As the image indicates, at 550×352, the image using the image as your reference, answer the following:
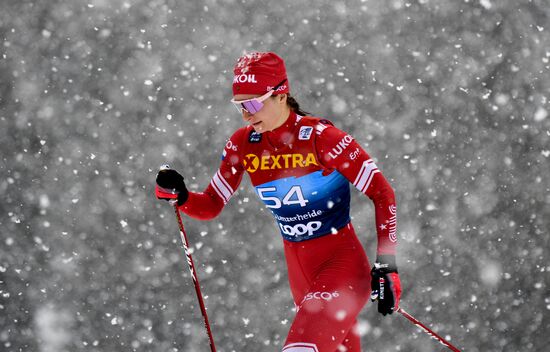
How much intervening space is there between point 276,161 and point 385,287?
0.70 m

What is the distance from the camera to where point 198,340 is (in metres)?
4.53

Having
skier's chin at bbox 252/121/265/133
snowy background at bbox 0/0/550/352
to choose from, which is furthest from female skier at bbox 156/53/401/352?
snowy background at bbox 0/0/550/352

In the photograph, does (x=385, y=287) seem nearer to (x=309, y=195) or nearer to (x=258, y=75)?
(x=309, y=195)

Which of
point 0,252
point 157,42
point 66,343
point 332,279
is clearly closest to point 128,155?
point 157,42

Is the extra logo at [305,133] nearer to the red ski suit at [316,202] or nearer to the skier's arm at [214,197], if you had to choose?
the red ski suit at [316,202]

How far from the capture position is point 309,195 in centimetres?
257

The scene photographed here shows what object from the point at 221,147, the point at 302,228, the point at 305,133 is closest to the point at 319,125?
the point at 305,133

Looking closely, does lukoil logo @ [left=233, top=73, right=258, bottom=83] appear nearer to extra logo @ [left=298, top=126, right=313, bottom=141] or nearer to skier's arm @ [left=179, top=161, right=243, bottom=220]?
extra logo @ [left=298, top=126, right=313, bottom=141]

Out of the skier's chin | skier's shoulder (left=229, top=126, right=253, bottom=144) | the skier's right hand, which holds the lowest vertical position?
the skier's right hand

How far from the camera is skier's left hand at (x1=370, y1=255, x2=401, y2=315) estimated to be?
2.33m


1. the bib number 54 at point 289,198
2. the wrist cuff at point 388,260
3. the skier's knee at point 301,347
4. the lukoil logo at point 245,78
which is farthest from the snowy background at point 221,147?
the skier's knee at point 301,347

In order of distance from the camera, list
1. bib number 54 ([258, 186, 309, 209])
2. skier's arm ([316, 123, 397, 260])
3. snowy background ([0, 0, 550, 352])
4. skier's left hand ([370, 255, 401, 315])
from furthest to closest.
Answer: snowy background ([0, 0, 550, 352]) < bib number 54 ([258, 186, 309, 209]) < skier's arm ([316, 123, 397, 260]) < skier's left hand ([370, 255, 401, 315])

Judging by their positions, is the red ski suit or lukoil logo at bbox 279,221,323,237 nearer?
the red ski suit

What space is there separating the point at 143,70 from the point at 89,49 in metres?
0.38
